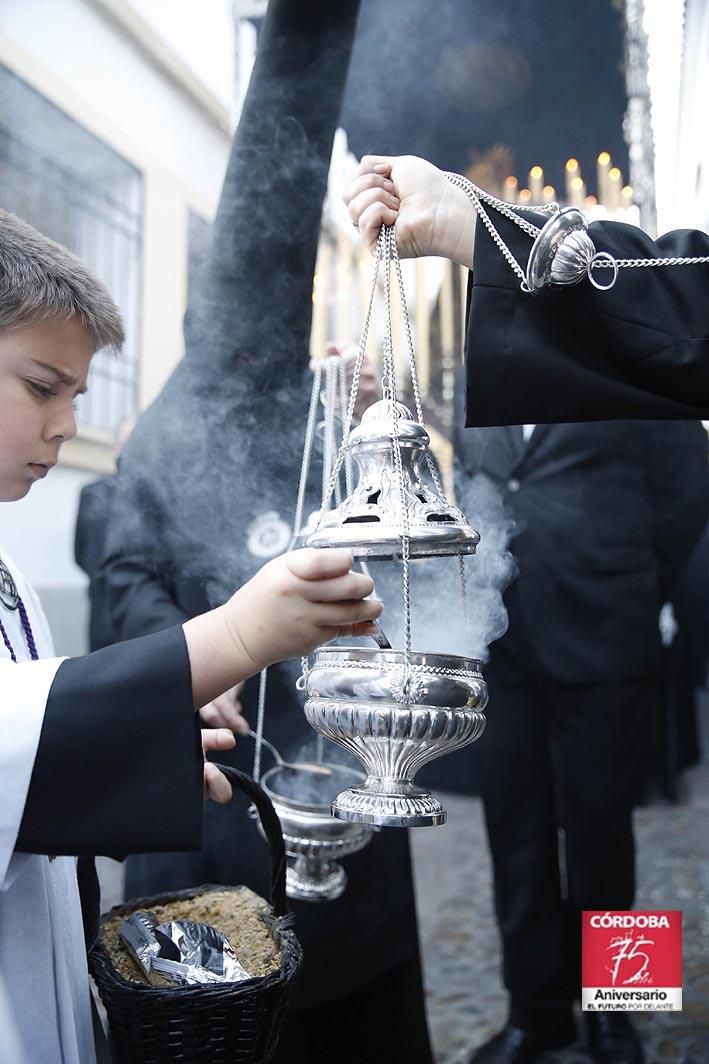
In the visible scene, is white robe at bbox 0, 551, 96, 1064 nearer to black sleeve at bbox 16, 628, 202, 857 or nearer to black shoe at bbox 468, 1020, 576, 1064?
black sleeve at bbox 16, 628, 202, 857

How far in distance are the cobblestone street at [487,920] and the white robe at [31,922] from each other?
A: 1.36 m

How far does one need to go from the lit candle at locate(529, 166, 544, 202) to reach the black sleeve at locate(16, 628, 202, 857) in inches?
95.4

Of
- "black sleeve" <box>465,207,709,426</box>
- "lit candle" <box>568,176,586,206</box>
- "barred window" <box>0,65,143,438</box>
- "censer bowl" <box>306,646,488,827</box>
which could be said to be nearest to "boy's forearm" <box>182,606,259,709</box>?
"censer bowl" <box>306,646,488,827</box>

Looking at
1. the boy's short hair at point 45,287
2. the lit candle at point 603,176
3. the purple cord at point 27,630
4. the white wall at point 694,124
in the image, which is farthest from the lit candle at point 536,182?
the purple cord at point 27,630

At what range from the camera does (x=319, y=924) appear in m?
1.97

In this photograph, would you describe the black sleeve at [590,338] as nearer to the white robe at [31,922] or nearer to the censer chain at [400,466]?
the censer chain at [400,466]

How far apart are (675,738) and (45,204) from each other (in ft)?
14.1

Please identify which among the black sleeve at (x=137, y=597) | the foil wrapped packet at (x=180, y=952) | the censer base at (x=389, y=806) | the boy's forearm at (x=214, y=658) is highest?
the black sleeve at (x=137, y=597)

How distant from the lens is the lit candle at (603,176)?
2.81 meters

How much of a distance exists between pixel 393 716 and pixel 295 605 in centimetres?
20

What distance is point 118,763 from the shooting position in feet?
3.57

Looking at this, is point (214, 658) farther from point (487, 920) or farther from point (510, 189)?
point (487, 920)

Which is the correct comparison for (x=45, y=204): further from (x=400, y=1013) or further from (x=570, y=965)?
(x=570, y=965)

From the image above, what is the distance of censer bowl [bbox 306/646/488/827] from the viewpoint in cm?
114
